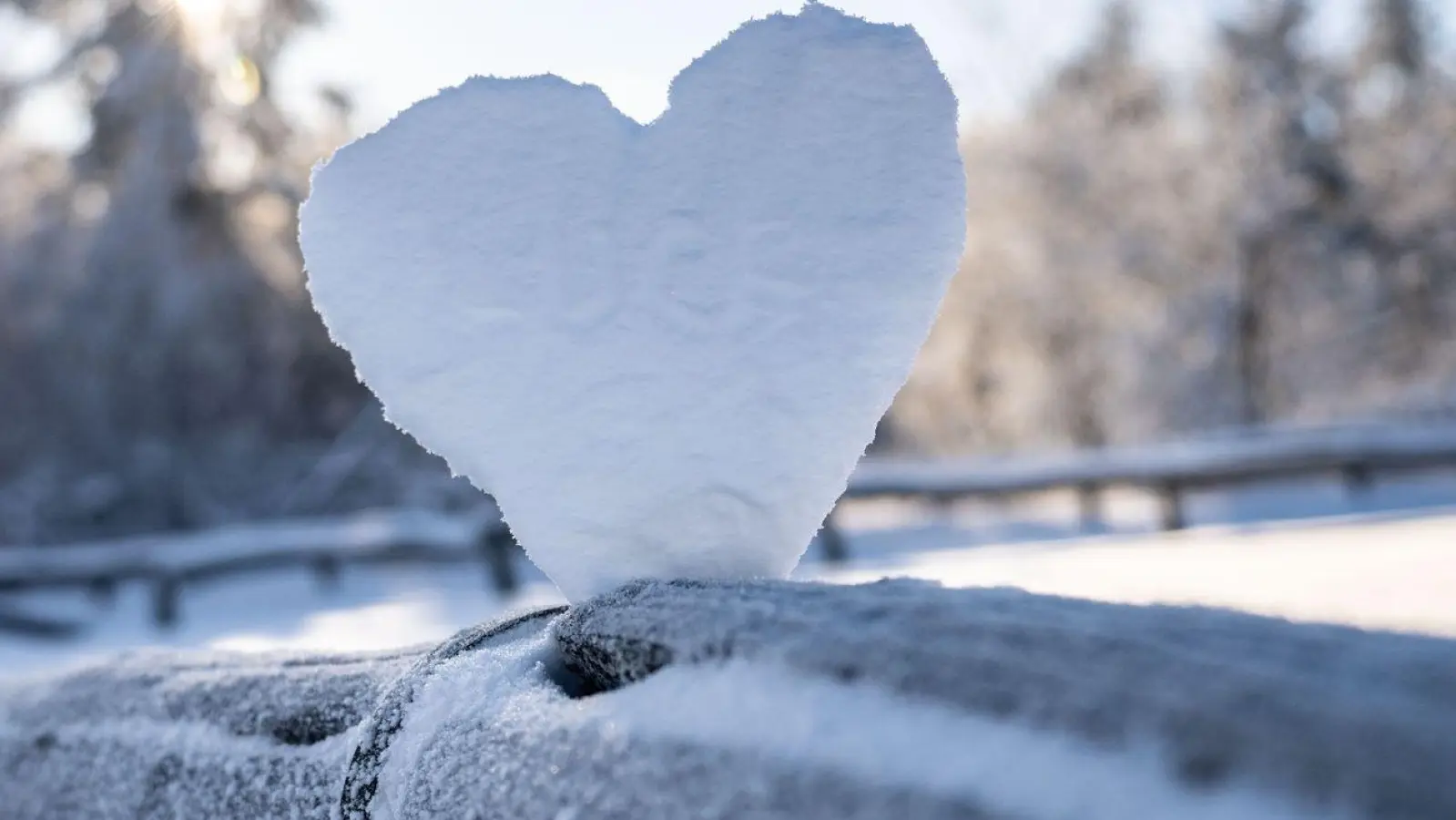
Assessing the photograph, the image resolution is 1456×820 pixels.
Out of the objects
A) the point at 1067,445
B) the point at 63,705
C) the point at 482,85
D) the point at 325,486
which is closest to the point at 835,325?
the point at 482,85

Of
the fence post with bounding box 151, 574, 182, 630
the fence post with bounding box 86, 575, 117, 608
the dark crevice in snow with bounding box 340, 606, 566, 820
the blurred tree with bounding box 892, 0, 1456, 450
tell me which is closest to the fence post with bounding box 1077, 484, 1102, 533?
the blurred tree with bounding box 892, 0, 1456, 450

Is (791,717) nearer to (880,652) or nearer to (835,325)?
(880,652)

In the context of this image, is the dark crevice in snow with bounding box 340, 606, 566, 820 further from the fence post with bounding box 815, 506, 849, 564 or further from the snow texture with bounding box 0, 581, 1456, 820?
the fence post with bounding box 815, 506, 849, 564

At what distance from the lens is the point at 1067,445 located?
→ 61.6ft

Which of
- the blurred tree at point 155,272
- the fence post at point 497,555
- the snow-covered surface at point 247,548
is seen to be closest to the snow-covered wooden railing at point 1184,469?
the fence post at point 497,555

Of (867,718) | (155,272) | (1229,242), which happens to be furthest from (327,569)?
(1229,242)

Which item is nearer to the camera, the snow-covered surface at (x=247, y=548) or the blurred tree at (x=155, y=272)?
the snow-covered surface at (x=247, y=548)

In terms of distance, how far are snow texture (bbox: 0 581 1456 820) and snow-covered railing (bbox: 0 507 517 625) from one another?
6.98 meters

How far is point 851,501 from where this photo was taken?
1071 cm

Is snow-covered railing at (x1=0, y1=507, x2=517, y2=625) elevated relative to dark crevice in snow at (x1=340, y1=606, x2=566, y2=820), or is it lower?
elevated

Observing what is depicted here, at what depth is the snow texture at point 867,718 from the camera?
72 centimetres

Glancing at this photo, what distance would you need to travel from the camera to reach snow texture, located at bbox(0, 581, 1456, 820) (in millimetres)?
716

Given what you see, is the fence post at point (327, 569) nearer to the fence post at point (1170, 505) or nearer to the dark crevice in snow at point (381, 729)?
the fence post at point (1170, 505)

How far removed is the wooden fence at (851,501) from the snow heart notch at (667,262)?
6.35 m
